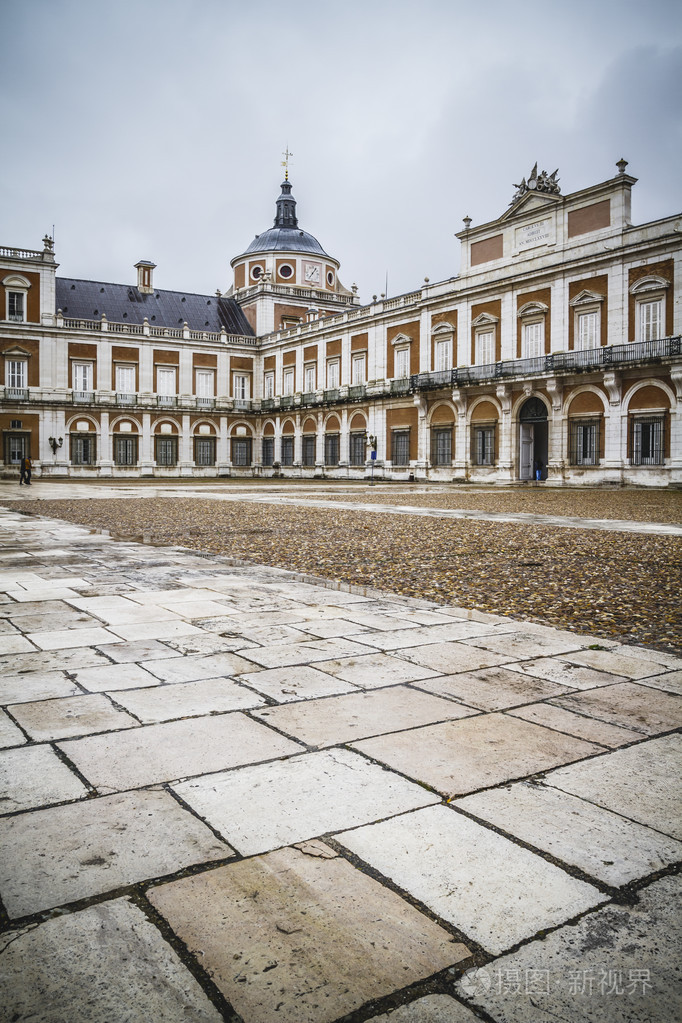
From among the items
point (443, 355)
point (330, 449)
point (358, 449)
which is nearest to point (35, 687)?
point (443, 355)

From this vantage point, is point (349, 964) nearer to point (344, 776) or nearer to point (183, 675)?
point (344, 776)

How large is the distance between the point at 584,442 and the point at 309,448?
71.3 ft

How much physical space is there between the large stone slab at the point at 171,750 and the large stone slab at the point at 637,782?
1007 millimetres

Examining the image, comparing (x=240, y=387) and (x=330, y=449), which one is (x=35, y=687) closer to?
(x=330, y=449)

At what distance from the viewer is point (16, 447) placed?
44.9m

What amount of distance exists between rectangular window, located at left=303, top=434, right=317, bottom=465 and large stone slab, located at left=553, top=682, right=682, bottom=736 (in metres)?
44.0

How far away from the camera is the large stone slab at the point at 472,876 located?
5.74 feet

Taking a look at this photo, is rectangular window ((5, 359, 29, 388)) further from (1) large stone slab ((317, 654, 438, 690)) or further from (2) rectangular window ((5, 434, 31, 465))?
(1) large stone slab ((317, 654, 438, 690))

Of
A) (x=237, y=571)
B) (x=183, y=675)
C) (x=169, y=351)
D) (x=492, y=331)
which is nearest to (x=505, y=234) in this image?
(x=492, y=331)

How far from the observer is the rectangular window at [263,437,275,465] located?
5188cm

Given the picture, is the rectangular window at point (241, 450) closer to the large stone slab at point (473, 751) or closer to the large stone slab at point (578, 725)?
the large stone slab at point (578, 725)

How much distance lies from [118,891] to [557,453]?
100 ft

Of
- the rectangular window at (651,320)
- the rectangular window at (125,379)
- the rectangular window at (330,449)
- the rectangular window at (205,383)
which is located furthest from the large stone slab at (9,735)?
the rectangular window at (205,383)

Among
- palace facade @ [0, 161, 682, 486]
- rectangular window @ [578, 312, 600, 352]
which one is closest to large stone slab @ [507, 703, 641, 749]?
palace facade @ [0, 161, 682, 486]
